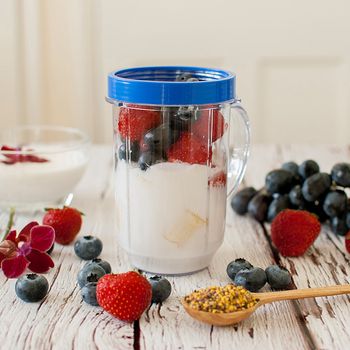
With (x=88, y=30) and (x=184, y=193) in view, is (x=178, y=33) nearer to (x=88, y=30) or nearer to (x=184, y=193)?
(x=88, y=30)

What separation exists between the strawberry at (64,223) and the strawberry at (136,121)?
238 mm

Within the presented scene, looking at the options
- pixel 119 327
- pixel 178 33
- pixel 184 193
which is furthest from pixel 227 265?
pixel 178 33

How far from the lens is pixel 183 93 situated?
0.95m

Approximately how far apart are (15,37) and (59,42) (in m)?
0.18

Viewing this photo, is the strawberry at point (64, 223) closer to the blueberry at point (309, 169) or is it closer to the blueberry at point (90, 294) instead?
the blueberry at point (90, 294)

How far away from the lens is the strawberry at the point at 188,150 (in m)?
0.97

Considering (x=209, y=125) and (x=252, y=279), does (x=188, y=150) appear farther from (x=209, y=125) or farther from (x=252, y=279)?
(x=252, y=279)

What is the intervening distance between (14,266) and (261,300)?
36 centimetres

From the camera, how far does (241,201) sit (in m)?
1.33

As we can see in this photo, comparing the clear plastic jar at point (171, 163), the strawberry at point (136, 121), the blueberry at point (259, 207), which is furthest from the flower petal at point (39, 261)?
Result: the blueberry at point (259, 207)

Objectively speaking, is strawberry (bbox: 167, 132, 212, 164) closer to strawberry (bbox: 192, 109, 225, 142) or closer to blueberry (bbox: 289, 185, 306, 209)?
strawberry (bbox: 192, 109, 225, 142)

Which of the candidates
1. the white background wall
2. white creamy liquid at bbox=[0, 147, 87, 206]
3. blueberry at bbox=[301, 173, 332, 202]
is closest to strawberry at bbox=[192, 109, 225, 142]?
blueberry at bbox=[301, 173, 332, 202]

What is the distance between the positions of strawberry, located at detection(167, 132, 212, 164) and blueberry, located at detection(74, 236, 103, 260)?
220 mm

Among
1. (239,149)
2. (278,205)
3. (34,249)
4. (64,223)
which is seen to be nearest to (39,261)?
(34,249)
